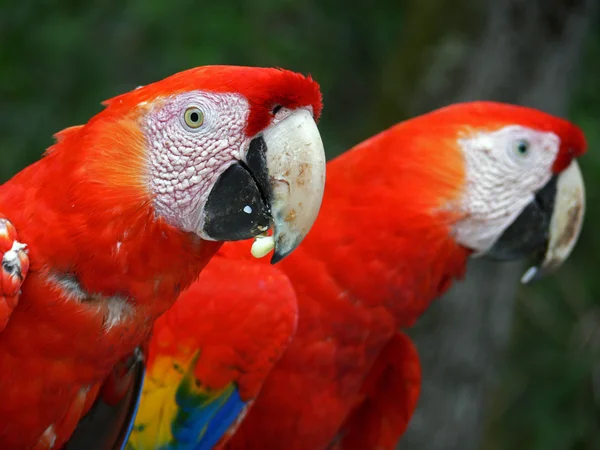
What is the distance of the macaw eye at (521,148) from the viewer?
1706mm

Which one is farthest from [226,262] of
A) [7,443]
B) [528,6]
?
[528,6]

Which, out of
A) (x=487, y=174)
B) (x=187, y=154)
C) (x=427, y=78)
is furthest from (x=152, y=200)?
(x=427, y=78)

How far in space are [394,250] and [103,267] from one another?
2.27 ft

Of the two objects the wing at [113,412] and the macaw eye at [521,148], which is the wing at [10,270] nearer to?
the wing at [113,412]

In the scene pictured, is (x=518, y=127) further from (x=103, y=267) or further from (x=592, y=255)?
(x=592, y=255)

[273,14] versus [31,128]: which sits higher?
[273,14]

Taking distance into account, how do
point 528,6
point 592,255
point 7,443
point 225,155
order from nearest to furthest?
point 225,155 → point 7,443 → point 528,6 → point 592,255

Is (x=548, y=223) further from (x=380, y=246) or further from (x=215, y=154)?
(x=215, y=154)

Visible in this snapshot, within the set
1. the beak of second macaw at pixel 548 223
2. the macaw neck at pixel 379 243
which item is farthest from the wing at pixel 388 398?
the beak of second macaw at pixel 548 223

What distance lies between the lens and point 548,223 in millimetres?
1788

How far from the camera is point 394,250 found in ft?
5.27

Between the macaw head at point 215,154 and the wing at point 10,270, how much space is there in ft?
0.52

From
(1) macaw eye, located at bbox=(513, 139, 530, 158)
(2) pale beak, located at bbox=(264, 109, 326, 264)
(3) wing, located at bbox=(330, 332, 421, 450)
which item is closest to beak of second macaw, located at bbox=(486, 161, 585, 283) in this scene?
(1) macaw eye, located at bbox=(513, 139, 530, 158)

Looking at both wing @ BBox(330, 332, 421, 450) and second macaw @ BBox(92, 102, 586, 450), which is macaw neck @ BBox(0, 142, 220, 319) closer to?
second macaw @ BBox(92, 102, 586, 450)
